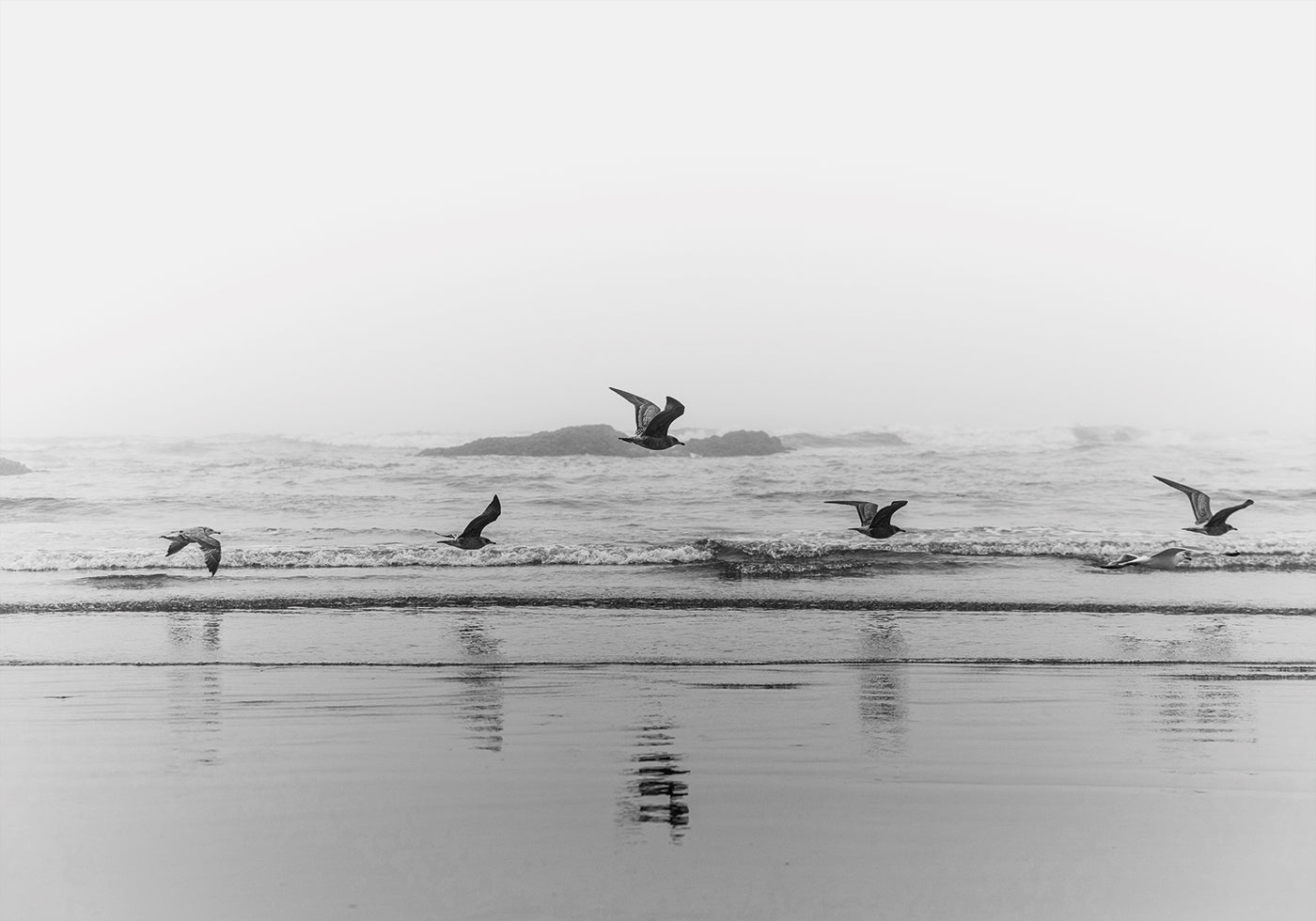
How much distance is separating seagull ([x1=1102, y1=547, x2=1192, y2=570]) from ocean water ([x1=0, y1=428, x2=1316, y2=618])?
212 millimetres

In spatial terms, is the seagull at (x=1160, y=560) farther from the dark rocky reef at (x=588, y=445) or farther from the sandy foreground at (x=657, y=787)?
the dark rocky reef at (x=588, y=445)

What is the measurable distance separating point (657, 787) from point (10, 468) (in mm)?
24197

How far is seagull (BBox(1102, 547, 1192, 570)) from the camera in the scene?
12.7 metres

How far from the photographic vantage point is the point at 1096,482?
24.6m

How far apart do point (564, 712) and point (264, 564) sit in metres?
9.80

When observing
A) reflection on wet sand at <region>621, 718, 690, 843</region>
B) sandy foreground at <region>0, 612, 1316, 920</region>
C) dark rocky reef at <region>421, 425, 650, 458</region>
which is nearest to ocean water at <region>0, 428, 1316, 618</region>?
dark rocky reef at <region>421, 425, 650, 458</region>

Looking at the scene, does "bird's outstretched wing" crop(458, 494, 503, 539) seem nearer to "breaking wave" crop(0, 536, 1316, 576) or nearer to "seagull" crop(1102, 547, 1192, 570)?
"breaking wave" crop(0, 536, 1316, 576)

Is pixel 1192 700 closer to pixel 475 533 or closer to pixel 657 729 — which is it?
pixel 657 729

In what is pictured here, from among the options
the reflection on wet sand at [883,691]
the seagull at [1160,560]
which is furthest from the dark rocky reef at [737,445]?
the reflection on wet sand at [883,691]

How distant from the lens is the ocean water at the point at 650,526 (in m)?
12.7

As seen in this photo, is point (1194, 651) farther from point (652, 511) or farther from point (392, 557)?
point (652, 511)

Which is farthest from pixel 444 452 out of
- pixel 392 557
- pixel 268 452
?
pixel 392 557

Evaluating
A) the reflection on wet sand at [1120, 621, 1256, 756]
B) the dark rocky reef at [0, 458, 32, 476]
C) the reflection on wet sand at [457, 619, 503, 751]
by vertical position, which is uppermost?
the dark rocky reef at [0, 458, 32, 476]

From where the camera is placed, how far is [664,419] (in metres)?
10.7
